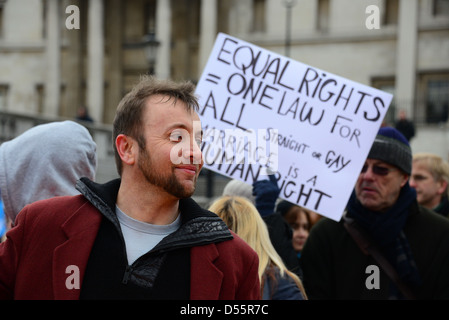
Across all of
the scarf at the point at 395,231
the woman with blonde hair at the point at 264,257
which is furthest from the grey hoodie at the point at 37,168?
the scarf at the point at 395,231

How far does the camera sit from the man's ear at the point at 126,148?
2.10m

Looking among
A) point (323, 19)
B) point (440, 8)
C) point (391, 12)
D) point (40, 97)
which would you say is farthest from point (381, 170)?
point (40, 97)

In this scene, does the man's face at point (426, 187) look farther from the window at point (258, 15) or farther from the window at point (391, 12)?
the window at point (258, 15)

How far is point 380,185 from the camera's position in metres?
3.76

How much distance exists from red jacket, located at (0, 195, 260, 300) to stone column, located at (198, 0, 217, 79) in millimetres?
33013

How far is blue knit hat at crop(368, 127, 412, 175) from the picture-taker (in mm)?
3787

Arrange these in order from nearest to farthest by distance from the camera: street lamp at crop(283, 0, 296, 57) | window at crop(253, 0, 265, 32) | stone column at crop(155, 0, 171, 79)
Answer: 1. street lamp at crop(283, 0, 296, 57)
2. window at crop(253, 0, 265, 32)
3. stone column at crop(155, 0, 171, 79)

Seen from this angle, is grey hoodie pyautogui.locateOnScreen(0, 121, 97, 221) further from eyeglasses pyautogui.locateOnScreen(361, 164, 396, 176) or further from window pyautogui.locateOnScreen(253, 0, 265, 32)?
window pyautogui.locateOnScreen(253, 0, 265, 32)

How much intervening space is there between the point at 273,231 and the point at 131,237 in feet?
5.28

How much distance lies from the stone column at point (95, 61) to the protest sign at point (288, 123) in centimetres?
3328

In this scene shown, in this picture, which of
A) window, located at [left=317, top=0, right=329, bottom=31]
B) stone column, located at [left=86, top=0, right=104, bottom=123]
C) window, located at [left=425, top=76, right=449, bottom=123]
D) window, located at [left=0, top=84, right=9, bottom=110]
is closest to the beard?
window, located at [left=425, top=76, right=449, bottom=123]

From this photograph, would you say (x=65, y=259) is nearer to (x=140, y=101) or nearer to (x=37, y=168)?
(x=140, y=101)

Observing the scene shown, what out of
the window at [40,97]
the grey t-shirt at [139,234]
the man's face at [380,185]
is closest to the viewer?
the grey t-shirt at [139,234]

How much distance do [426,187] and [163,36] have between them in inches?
1255
